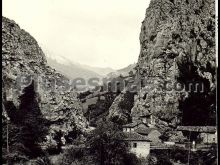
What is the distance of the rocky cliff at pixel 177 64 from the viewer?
87.6 meters

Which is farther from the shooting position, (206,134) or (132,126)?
(132,126)

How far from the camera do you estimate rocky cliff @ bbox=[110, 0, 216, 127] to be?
8756cm

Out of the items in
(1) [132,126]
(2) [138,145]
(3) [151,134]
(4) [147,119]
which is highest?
(4) [147,119]

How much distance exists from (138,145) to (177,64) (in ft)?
135

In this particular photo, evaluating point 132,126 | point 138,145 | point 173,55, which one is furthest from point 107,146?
point 173,55

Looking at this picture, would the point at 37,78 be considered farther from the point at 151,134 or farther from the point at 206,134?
the point at 206,134

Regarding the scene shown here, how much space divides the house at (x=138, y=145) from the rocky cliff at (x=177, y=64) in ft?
91.8

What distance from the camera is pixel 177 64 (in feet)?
306

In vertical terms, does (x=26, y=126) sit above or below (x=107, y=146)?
above

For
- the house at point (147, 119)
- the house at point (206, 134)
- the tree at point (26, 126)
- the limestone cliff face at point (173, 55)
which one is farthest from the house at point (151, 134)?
the tree at point (26, 126)

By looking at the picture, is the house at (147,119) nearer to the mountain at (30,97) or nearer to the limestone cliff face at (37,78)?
the limestone cliff face at (37,78)

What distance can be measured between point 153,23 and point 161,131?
34652mm

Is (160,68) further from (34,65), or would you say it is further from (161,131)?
(34,65)

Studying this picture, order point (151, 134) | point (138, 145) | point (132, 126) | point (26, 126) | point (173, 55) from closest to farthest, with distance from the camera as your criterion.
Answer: point (26, 126)
point (138, 145)
point (151, 134)
point (132, 126)
point (173, 55)
